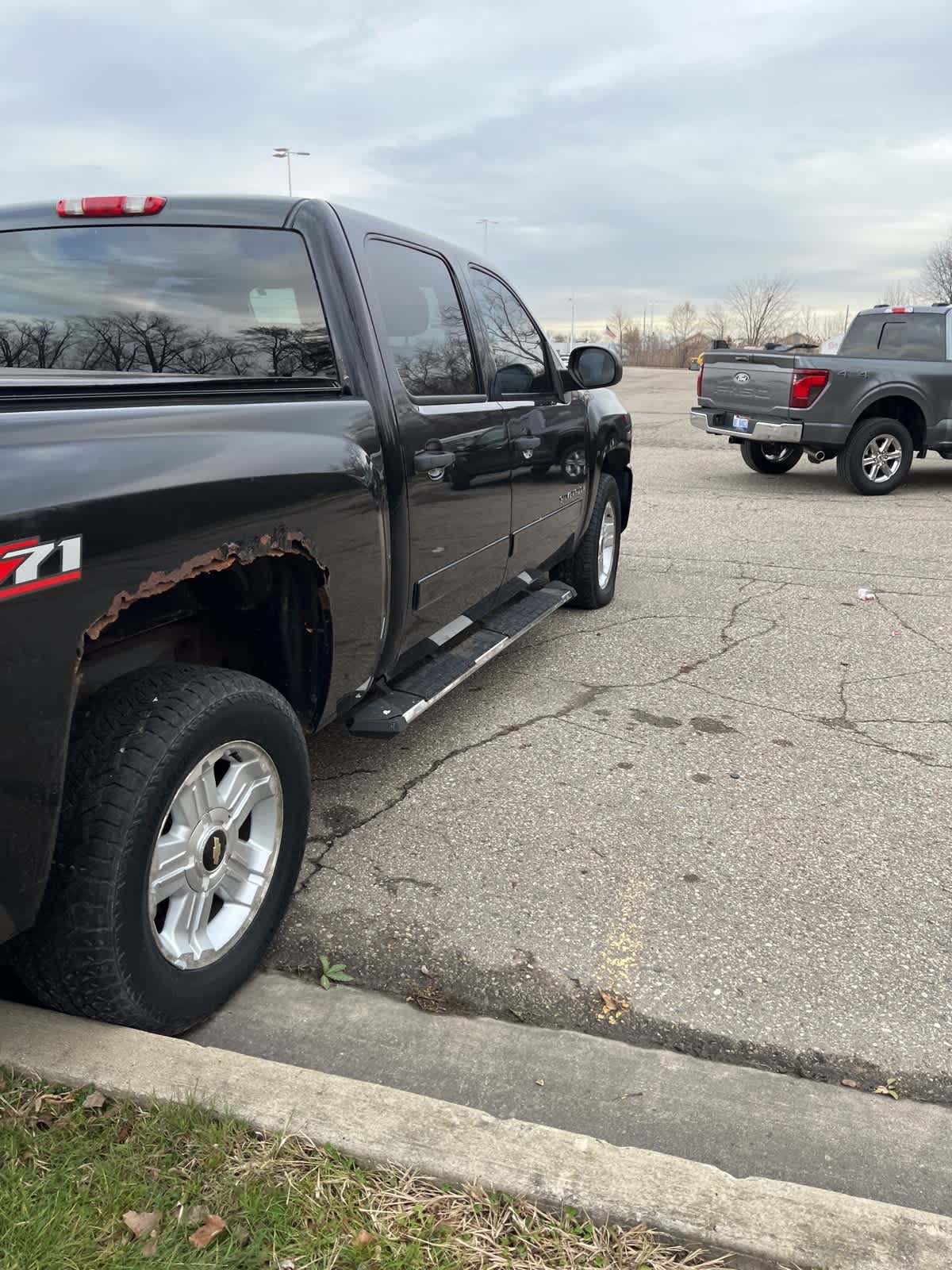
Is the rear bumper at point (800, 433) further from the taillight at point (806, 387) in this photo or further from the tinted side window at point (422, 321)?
the tinted side window at point (422, 321)

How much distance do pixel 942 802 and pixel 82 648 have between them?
319 cm

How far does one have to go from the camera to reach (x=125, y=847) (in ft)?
6.90

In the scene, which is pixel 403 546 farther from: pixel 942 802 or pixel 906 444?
pixel 906 444

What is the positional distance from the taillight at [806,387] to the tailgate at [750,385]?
55 mm

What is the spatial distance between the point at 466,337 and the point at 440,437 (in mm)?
812

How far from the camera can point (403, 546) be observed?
3.31m

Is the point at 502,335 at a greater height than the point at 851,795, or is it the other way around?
the point at 502,335

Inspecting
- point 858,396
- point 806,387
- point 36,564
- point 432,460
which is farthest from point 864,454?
point 36,564

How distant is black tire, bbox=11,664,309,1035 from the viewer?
210cm

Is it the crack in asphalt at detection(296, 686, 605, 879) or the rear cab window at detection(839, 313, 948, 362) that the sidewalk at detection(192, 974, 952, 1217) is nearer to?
the crack in asphalt at detection(296, 686, 605, 879)

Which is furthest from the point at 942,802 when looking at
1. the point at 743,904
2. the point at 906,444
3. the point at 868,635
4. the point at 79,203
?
the point at 906,444

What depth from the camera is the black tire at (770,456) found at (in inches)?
493

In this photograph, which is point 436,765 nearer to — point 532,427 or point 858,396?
point 532,427

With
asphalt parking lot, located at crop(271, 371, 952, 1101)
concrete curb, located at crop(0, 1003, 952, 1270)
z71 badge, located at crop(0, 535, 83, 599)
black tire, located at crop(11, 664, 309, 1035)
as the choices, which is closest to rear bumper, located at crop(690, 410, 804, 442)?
asphalt parking lot, located at crop(271, 371, 952, 1101)
